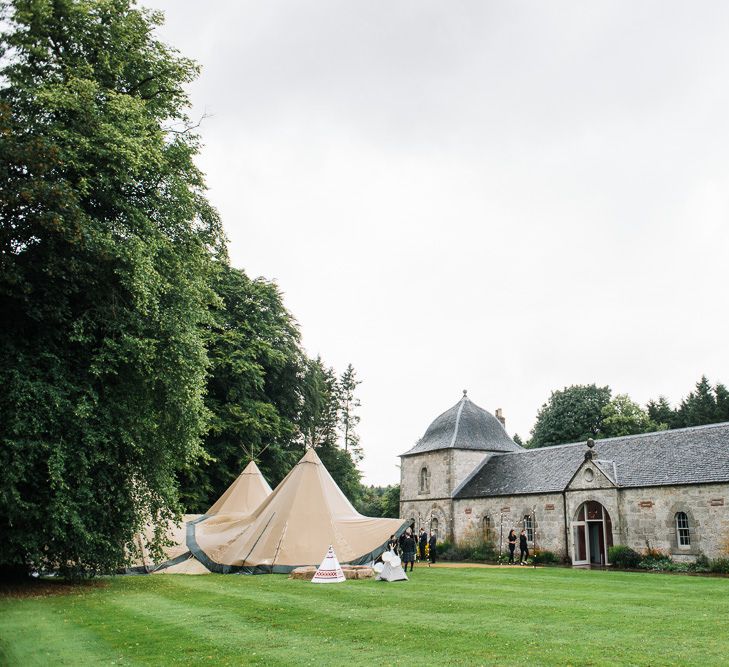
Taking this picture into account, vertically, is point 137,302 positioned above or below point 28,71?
below

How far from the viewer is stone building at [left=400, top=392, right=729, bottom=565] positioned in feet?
77.2

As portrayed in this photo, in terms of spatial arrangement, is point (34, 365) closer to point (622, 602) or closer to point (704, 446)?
point (622, 602)

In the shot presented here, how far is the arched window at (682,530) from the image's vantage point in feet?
77.3

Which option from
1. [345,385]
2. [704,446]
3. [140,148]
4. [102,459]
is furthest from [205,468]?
[345,385]

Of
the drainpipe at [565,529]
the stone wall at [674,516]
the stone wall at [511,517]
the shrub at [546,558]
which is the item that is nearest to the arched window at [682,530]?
the stone wall at [674,516]

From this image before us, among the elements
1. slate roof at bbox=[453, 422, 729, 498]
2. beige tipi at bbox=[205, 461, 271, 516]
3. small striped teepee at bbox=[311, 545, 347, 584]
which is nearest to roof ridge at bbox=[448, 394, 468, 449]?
slate roof at bbox=[453, 422, 729, 498]

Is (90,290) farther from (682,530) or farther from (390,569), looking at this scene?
(682,530)

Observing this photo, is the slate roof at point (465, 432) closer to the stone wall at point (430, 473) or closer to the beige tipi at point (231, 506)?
the stone wall at point (430, 473)

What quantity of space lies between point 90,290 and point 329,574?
28.5 feet

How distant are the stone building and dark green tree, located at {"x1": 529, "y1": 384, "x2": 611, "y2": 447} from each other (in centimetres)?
1512

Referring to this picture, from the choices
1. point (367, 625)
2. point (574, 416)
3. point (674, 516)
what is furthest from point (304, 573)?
point (574, 416)

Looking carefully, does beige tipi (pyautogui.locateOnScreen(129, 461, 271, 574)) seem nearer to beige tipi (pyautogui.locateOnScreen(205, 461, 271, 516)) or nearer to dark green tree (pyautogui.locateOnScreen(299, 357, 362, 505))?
beige tipi (pyautogui.locateOnScreen(205, 461, 271, 516))

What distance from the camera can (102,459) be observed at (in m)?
14.7

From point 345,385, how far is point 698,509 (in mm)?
39105
